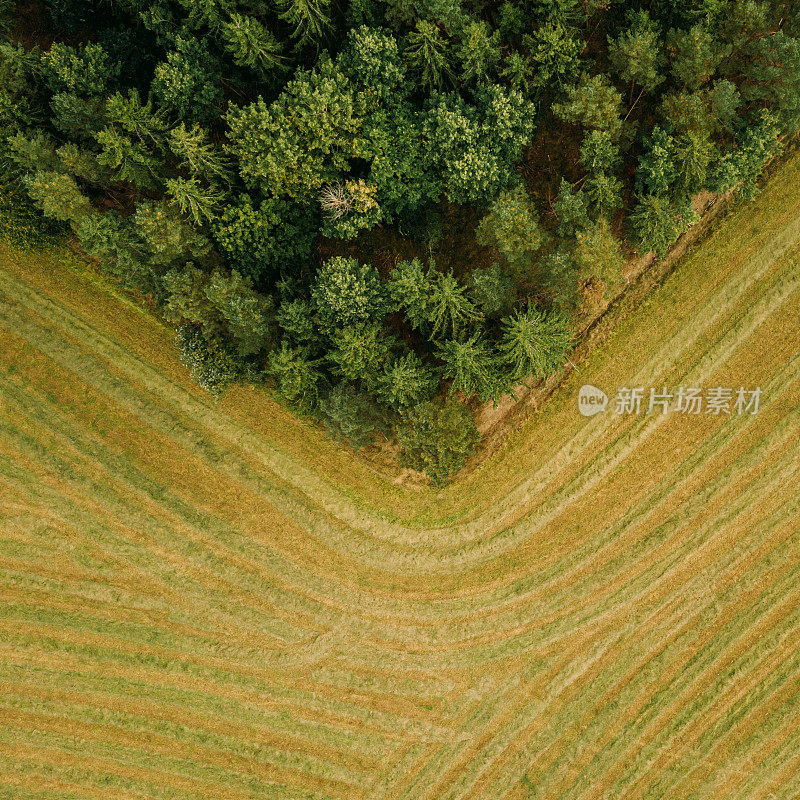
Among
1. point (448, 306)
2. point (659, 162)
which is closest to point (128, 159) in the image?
point (448, 306)

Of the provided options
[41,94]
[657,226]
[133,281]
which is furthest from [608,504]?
[41,94]

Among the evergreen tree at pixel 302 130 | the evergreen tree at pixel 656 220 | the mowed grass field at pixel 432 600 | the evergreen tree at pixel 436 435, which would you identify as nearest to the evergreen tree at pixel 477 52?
the evergreen tree at pixel 302 130

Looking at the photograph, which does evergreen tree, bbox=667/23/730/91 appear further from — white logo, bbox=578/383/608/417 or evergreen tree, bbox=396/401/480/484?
evergreen tree, bbox=396/401/480/484

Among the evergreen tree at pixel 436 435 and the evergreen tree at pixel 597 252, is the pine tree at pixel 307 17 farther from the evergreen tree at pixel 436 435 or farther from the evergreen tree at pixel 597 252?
the evergreen tree at pixel 436 435

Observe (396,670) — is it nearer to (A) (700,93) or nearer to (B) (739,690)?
(B) (739,690)

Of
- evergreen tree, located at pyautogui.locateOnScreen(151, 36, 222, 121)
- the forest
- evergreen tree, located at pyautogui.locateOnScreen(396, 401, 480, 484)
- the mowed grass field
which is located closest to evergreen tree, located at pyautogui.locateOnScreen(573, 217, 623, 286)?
the forest
